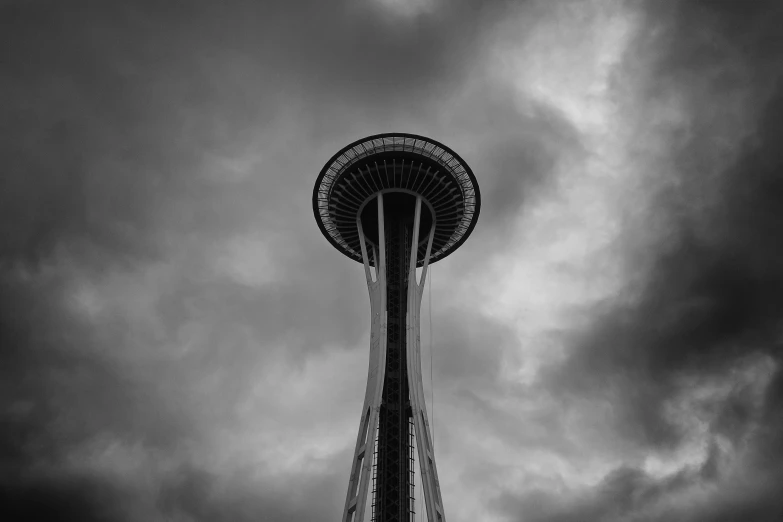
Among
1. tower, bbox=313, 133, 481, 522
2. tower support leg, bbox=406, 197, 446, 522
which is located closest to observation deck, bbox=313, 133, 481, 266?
tower, bbox=313, 133, 481, 522

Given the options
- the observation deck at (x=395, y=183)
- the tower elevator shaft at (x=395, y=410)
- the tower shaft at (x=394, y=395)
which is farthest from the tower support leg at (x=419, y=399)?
the observation deck at (x=395, y=183)

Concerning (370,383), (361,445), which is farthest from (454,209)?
(361,445)

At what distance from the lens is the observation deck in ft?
257

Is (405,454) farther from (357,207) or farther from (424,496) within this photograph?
(357,207)

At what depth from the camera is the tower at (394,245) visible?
6494cm

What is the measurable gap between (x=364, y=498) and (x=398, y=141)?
3692cm

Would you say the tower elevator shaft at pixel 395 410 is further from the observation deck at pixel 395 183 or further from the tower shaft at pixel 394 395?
the observation deck at pixel 395 183

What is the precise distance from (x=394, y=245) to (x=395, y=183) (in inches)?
262

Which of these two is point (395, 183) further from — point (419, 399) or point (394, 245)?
point (419, 399)

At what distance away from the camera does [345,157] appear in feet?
258

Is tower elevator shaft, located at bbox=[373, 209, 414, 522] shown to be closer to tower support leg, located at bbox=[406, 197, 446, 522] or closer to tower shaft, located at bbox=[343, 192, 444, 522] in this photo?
tower shaft, located at bbox=[343, 192, 444, 522]

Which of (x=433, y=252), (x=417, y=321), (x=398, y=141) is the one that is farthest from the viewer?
(x=433, y=252)

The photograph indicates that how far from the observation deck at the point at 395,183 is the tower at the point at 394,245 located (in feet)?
0.35

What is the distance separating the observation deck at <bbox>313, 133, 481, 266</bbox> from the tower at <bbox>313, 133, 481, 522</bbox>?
107 mm
